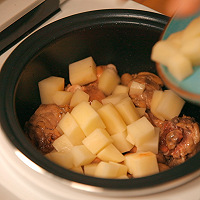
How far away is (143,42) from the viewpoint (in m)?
1.56

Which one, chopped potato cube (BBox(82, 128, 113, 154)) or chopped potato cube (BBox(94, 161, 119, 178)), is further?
chopped potato cube (BBox(82, 128, 113, 154))

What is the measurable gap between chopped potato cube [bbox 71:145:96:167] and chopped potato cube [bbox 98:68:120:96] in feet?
1.42

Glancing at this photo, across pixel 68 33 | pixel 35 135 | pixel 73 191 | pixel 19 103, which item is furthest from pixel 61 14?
pixel 73 191

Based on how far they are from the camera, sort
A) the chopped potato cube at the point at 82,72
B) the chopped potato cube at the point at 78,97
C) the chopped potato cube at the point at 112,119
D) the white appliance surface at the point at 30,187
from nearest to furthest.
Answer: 1. the white appliance surface at the point at 30,187
2. the chopped potato cube at the point at 112,119
3. the chopped potato cube at the point at 78,97
4. the chopped potato cube at the point at 82,72

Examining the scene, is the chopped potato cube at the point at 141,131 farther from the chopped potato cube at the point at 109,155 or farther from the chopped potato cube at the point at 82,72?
the chopped potato cube at the point at 82,72

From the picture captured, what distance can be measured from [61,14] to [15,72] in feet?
1.64

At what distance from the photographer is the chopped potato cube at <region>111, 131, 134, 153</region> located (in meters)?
1.34

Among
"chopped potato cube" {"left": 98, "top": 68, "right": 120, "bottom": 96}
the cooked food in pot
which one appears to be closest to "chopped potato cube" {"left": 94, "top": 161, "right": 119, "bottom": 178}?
the cooked food in pot

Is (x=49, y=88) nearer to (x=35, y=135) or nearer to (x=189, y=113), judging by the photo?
(x=35, y=135)

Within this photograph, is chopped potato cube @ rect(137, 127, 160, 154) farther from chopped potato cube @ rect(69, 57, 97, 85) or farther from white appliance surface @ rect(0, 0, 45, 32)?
white appliance surface @ rect(0, 0, 45, 32)

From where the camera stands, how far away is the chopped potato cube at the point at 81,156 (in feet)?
4.03

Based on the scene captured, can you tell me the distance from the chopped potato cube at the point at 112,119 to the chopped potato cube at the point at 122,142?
0.02 metres

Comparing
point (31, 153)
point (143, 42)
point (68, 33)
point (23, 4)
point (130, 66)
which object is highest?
point (23, 4)

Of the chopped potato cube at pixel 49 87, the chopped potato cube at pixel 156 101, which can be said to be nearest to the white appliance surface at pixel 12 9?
the chopped potato cube at pixel 49 87
